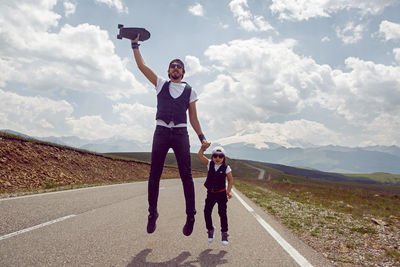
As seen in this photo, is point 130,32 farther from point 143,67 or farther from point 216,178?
point 216,178

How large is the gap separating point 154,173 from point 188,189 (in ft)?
2.01

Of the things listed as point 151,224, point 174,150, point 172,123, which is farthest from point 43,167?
point 172,123

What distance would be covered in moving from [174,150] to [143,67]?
143cm

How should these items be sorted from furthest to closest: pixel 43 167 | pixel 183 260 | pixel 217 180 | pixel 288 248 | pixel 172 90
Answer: pixel 43 167 → pixel 288 248 → pixel 217 180 → pixel 172 90 → pixel 183 260

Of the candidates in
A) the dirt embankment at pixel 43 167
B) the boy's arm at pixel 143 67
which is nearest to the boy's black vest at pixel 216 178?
the boy's arm at pixel 143 67

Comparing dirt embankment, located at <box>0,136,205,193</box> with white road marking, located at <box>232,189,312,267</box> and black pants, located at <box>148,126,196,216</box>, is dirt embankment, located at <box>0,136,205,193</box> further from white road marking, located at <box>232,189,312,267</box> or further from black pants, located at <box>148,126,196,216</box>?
white road marking, located at <box>232,189,312,267</box>

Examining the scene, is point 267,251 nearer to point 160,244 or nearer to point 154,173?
point 160,244

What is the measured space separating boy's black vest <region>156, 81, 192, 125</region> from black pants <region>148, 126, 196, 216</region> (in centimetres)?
16

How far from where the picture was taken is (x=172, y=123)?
4262mm

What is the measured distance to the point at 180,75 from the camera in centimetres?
455

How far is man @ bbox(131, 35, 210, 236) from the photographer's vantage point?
4.26 m

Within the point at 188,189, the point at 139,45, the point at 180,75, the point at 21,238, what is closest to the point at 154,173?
the point at 188,189

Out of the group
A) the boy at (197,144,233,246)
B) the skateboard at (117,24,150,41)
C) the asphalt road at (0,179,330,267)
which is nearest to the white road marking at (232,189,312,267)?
the asphalt road at (0,179,330,267)

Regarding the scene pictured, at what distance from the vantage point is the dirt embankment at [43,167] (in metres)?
14.0
